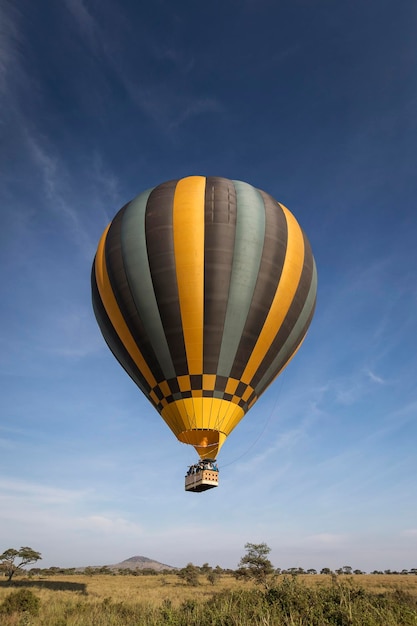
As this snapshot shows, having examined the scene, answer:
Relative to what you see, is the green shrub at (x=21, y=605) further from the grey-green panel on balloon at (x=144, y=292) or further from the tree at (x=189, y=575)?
the tree at (x=189, y=575)

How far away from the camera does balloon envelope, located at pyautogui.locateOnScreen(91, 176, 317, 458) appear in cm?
2111

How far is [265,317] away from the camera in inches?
865

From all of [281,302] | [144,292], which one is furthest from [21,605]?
[281,302]

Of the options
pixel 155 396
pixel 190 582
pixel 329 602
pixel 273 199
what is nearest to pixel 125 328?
pixel 155 396

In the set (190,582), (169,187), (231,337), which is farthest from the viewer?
(190,582)

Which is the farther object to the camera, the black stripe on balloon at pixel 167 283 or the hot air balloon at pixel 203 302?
the black stripe on balloon at pixel 167 283

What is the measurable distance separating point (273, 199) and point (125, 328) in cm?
1121

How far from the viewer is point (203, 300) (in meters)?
21.2

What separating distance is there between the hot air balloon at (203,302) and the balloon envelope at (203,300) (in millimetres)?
50

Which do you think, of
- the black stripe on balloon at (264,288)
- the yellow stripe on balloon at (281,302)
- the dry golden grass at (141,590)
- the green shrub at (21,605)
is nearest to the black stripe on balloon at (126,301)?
the black stripe on balloon at (264,288)

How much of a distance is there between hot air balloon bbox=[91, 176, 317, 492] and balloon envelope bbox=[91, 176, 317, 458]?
50 millimetres

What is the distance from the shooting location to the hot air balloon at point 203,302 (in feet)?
69.1

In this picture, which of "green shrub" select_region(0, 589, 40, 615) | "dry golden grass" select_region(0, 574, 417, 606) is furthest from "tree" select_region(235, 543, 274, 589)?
"green shrub" select_region(0, 589, 40, 615)

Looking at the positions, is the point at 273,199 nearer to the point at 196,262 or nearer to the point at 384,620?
the point at 196,262
